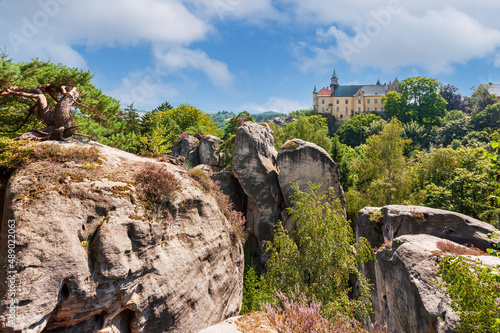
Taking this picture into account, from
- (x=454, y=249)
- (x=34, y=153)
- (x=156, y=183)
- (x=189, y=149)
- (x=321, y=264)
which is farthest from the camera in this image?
(x=189, y=149)

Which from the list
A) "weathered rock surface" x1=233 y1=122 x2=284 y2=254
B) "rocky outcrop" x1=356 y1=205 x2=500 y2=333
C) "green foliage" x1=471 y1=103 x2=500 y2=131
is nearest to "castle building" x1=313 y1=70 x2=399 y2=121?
"green foliage" x1=471 y1=103 x2=500 y2=131

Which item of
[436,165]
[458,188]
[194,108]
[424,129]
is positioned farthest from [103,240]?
[424,129]

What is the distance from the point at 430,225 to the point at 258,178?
1167cm

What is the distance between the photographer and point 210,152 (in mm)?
26719

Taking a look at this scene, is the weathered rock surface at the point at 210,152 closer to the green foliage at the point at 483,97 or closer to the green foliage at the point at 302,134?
the green foliage at the point at 302,134

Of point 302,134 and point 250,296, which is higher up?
point 302,134

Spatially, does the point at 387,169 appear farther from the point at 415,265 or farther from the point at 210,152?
the point at 210,152

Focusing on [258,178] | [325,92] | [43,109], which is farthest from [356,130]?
[43,109]

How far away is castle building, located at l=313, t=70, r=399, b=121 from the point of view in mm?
81875

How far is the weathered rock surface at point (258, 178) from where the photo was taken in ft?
64.7

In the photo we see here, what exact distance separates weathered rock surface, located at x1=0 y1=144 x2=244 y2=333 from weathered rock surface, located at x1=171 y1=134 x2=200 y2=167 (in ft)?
59.0

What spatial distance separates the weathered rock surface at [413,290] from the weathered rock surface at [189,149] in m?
21.4

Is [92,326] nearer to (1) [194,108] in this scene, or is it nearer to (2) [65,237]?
(2) [65,237]

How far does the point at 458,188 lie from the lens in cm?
1514
